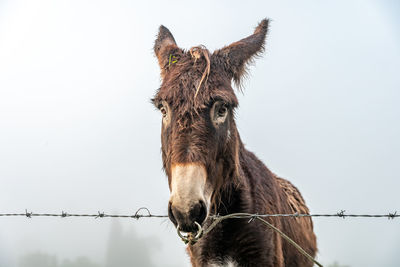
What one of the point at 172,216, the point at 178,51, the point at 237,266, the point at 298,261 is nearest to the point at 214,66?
the point at 178,51

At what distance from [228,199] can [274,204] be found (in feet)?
2.24

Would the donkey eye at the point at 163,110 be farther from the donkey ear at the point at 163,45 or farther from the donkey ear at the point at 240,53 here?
the donkey ear at the point at 240,53

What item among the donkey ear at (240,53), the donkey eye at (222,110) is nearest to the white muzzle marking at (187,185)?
the donkey eye at (222,110)

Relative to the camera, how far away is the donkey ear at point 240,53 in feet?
11.2

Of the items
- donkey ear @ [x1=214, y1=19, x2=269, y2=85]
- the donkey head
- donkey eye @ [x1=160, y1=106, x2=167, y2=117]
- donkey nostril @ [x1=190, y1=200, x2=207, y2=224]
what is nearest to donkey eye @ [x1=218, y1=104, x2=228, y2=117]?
the donkey head

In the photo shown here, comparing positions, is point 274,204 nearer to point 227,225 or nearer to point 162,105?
point 227,225

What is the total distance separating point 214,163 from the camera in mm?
2775

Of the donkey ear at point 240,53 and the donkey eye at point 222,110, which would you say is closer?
the donkey eye at point 222,110

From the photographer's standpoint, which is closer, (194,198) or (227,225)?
(194,198)

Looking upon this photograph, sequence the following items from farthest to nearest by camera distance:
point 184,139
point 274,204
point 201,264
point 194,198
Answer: point 274,204
point 201,264
point 184,139
point 194,198

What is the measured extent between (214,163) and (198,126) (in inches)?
14.0

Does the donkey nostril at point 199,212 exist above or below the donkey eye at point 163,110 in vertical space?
below

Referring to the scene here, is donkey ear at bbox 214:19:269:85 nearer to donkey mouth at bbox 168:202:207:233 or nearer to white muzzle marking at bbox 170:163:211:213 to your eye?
white muzzle marking at bbox 170:163:211:213

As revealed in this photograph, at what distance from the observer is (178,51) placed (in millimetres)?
3447
